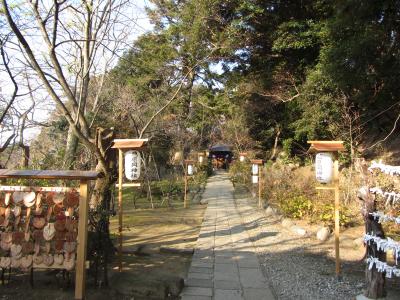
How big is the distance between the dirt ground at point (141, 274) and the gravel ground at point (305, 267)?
1342 mm

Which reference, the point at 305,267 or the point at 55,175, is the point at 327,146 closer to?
the point at 305,267

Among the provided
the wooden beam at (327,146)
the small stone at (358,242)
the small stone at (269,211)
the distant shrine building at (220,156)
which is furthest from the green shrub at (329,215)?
the distant shrine building at (220,156)

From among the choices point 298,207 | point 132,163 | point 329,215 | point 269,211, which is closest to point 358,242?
point 329,215

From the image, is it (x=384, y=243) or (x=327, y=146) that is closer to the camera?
(x=384, y=243)

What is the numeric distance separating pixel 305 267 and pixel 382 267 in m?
2.00

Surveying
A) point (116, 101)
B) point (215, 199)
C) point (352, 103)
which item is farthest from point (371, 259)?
point (116, 101)

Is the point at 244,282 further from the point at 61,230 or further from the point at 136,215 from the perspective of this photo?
the point at 136,215

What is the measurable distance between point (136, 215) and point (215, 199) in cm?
585

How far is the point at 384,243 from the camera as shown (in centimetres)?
460

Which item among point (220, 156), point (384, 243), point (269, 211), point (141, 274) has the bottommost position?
point (141, 274)

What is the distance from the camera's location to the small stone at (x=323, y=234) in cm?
840

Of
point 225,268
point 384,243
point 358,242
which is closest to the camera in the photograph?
point 384,243

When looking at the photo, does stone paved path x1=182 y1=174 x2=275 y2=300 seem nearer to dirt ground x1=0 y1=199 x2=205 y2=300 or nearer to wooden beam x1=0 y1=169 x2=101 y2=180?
dirt ground x1=0 y1=199 x2=205 y2=300

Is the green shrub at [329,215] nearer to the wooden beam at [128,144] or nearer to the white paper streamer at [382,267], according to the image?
the white paper streamer at [382,267]
